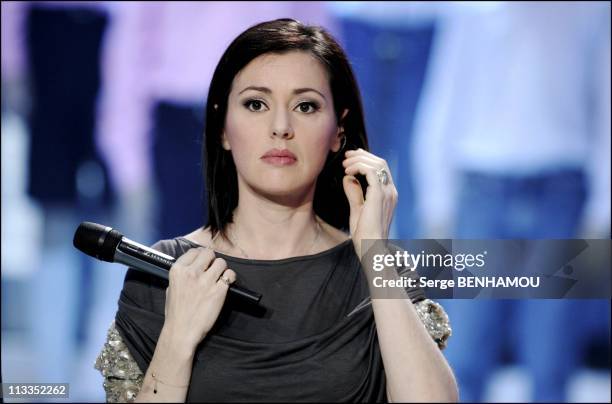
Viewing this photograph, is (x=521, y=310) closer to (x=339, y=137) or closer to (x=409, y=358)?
(x=339, y=137)

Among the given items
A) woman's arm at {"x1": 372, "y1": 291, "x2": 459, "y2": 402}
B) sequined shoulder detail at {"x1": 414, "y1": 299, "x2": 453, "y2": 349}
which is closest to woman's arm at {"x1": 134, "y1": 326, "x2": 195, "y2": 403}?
woman's arm at {"x1": 372, "y1": 291, "x2": 459, "y2": 402}

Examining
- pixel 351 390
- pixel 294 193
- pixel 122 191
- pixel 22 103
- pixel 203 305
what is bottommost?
A: pixel 351 390

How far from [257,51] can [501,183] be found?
1.23 metres

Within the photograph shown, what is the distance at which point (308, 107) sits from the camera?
1.65 meters

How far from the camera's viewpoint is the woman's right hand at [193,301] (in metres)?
1.44

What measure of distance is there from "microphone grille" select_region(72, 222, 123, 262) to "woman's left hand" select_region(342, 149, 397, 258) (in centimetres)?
41

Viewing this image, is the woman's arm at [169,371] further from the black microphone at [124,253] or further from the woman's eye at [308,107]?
the woman's eye at [308,107]

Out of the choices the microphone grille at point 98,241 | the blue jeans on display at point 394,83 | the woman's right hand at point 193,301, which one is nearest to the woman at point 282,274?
the woman's right hand at point 193,301

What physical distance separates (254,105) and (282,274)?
1.06 feet

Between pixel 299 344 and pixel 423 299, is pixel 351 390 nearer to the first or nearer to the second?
pixel 299 344

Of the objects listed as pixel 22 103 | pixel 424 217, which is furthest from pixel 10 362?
pixel 424 217

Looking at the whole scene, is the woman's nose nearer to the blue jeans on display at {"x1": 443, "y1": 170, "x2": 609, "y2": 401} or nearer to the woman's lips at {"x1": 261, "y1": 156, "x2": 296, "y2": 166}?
the woman's lips at {"x1": 261, "y1": 156, "x2": 296, "y2": 166}

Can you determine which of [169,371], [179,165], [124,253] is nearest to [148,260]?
[124,253]

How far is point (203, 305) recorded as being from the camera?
4.72ft
